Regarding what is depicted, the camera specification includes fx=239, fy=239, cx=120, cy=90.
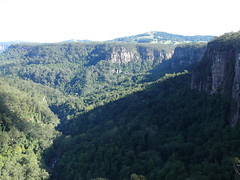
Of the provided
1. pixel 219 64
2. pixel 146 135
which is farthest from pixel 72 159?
pixel 219 64

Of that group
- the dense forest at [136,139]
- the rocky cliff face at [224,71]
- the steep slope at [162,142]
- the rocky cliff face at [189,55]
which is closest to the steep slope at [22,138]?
the dense forest at [136,139]

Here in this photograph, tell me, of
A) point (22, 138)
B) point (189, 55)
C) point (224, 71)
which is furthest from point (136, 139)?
point (189, 55)

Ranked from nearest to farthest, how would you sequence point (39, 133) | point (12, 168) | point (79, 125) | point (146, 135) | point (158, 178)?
1. point (158, 178)
2. point (12, 168)
3. point (146, 135)
4. point (39, 133)
5. point (79, 125)

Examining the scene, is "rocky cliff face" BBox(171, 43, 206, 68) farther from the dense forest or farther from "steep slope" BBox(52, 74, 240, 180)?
"steep slope" BBox(52, 74, 240, 180)

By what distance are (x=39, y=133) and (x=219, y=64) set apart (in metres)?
71.0

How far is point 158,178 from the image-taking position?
48.7m

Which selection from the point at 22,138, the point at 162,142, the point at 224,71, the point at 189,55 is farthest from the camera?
the point at 189,55

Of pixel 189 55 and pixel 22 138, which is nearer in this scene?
pixel 22 138

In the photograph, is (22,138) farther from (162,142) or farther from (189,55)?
(189,55)

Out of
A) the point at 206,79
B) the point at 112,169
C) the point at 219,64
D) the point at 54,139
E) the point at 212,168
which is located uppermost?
the point at 219,64

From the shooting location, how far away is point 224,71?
6744 centimetres

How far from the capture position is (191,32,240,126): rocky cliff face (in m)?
59.3

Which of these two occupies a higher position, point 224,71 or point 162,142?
point 224,71

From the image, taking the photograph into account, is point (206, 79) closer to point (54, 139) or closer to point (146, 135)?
point (146, 135)
